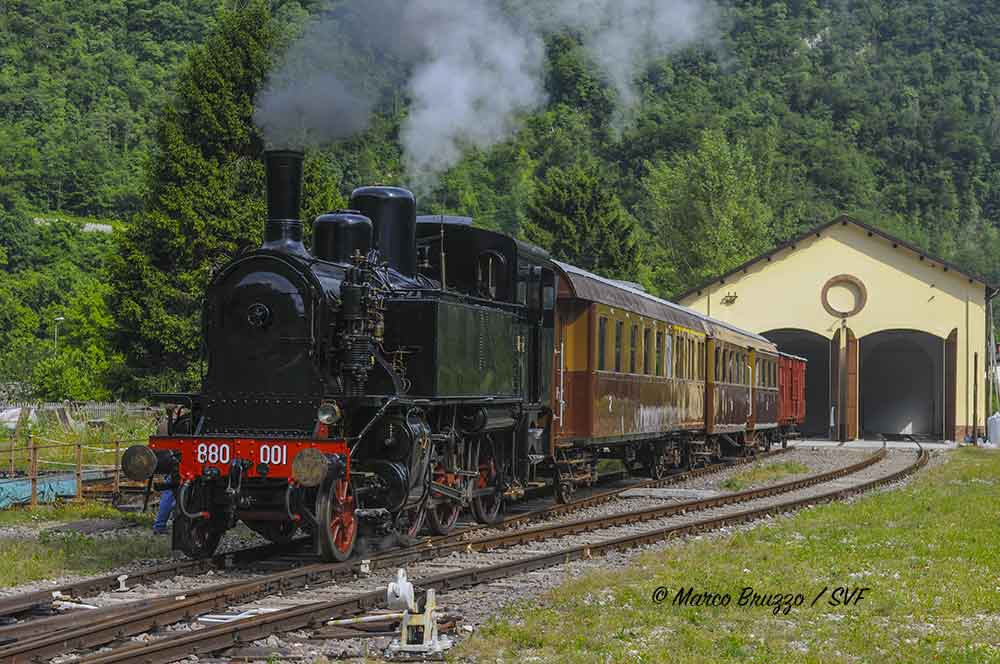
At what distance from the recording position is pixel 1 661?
707cm

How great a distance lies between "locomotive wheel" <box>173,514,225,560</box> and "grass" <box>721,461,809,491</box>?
1202cm

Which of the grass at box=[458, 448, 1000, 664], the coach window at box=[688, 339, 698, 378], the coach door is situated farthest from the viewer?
the coach window at box=[688, 339, 698, 378]

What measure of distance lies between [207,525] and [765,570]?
5215mm

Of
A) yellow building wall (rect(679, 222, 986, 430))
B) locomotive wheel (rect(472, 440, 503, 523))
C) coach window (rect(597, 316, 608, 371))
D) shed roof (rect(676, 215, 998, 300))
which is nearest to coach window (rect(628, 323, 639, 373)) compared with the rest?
coach window (rect(597, 316, 608, 371))

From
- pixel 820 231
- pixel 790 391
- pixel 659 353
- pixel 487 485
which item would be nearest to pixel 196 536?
pixel 487 485

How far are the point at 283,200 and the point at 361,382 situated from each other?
1902mm

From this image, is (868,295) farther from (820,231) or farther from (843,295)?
(820,231)

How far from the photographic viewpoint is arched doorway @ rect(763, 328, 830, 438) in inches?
2130

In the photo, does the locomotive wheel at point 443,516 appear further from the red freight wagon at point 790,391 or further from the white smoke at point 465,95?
the red freight wagon at point 790,391

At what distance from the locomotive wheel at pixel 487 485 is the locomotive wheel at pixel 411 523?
1674 millimetres

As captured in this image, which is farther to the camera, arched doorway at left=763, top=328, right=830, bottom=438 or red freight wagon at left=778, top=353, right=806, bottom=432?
arched doorway at left=763, top=328, right=830, bottom=438

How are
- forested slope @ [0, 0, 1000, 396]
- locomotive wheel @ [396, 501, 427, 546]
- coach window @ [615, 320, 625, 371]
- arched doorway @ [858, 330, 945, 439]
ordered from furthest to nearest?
arched doorway @ [858, 330, 945, 439] → forested slope @ [0, 0, 1000, 396] → coach window @ [615, 320, 625, 371] → locomotive wheel @ [396, 501, 427, 546]

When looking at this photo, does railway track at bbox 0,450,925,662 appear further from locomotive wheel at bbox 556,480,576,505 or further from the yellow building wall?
the yellow building wall

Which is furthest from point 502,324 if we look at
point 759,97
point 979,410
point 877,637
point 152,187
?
point 759,97
